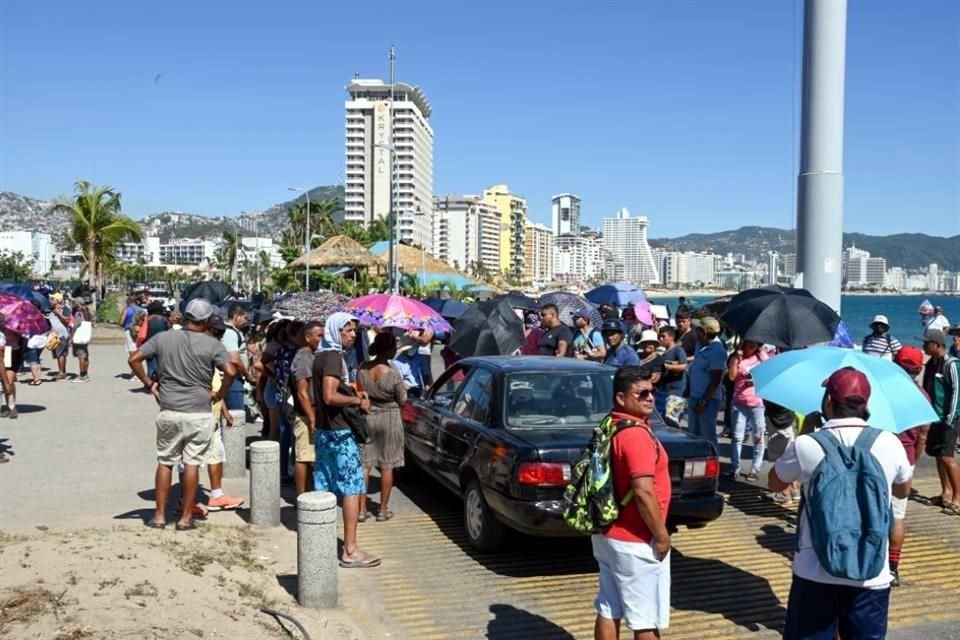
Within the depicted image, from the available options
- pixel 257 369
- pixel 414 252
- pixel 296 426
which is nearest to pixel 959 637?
pixel 296 426

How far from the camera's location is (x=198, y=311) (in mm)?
7180

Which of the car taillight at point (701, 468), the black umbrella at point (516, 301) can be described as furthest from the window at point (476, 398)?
the black umbrella at point (516, 301)

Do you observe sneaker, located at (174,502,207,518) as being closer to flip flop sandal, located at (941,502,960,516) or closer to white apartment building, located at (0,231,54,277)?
flip flop sandal, located at (941,502,960,516)

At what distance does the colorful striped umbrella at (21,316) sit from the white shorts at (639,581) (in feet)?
31.4

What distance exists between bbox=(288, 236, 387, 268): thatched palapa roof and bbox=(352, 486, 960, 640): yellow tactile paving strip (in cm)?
2275

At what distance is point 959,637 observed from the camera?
5484 mm

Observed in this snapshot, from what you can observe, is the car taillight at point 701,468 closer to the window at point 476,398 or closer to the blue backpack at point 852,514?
the window at point 476,398

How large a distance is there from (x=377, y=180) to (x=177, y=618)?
154992 mm

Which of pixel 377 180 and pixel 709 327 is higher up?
pixel 377 180

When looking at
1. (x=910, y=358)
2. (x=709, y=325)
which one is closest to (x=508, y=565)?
(x=709, y=325)

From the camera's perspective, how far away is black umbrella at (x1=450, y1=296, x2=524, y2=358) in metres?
12.2

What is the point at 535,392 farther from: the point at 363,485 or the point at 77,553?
the point at 77,553

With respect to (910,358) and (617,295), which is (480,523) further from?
(617,295)

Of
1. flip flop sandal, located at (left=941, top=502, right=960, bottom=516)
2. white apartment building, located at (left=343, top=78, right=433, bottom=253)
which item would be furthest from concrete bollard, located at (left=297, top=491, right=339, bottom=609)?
white apartment building, located at (left=343, top=78, right=433, bottom=253)
